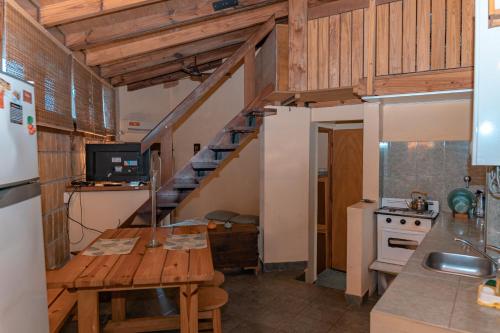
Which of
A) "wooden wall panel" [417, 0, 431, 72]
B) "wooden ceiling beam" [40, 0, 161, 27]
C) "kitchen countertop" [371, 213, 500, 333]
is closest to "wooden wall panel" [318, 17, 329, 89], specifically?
"wooden wall panel" [417, 0, 431, 72]

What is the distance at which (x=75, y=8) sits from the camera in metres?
2.84

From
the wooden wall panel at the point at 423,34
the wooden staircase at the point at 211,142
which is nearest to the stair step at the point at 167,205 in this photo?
the wooden staircase at the point at 211,142

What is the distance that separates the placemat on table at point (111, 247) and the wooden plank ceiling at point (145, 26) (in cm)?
191

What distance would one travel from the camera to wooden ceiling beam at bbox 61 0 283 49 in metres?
3.42

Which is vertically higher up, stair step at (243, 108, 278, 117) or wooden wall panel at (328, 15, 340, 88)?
wooden wall panel at (328, 15, 340, 88)

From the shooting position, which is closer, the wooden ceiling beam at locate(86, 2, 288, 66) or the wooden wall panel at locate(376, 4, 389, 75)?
the wooden wall panel at locate(376, 4, 389, 75)

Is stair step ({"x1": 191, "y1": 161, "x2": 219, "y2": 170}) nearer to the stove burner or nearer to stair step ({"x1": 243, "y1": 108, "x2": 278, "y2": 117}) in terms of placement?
stair step ({"x1": 243, "y1": 108, "x2": 278, "y2": 117})

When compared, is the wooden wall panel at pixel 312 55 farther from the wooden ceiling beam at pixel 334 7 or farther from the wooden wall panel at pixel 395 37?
the wooden wall panel at pixel 395 37

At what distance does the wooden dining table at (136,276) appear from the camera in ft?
6.91

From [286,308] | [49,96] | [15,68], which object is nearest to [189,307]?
[286,308]

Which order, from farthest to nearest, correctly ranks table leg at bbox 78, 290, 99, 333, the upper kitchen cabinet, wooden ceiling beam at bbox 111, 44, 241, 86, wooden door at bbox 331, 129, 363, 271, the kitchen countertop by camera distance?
wooden ceiling beam at bbox 111, 44, 241, 86 < wooden door at bbox 331, 129, 363, 271 < table leg at bbox 78, 290, 99, 333 < the upper kitchen cabinet < the kitchen countertop

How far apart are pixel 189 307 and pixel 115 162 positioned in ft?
8.28

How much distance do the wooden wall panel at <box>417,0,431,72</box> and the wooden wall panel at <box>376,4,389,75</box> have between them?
0.29 m

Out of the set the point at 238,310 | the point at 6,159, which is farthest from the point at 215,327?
the point at 6,159
